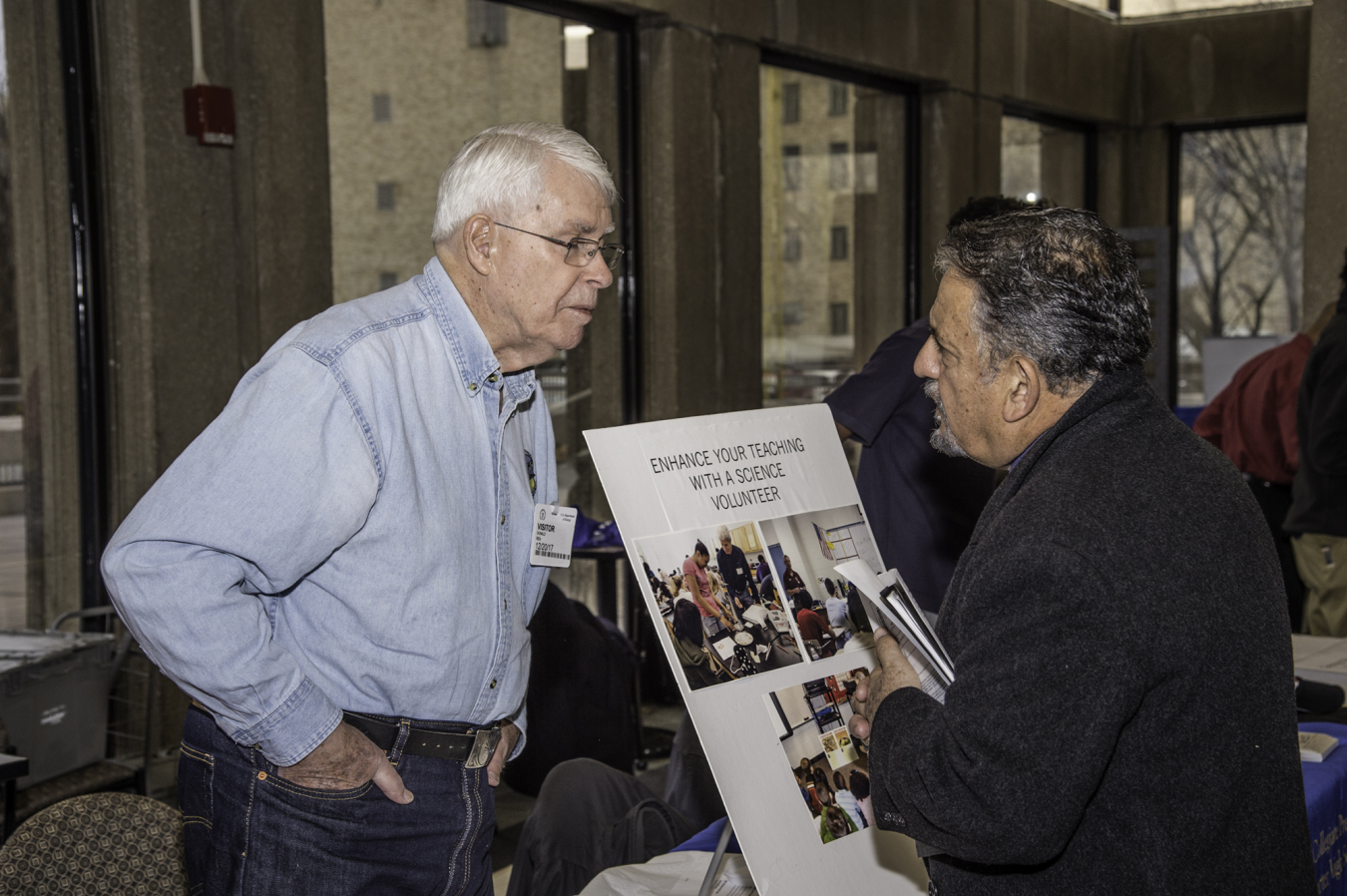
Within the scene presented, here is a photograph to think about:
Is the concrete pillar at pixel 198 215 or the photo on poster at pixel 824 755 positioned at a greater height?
the concrete pillar at pixel 198 215

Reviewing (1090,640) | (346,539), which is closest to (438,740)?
(346,539)

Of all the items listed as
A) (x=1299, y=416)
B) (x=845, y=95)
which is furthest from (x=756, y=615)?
(x=845, y=95)

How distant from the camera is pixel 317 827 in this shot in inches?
62.6

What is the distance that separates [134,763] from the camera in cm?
383

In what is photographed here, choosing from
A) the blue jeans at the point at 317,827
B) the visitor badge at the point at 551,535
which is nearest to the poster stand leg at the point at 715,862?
the blue jeans at the point at 317,827

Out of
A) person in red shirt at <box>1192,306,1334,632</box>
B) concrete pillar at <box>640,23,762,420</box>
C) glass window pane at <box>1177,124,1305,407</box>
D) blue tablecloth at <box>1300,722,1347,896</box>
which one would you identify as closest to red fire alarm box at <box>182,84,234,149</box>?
concrete pillar at <box>640,23,762,420</box>

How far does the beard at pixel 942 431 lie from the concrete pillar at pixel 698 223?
4.16 m

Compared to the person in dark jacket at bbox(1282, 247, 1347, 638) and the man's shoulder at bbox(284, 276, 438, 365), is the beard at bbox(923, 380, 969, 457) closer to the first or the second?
the man's shoulder at bbox(284, 276, 438, 365)

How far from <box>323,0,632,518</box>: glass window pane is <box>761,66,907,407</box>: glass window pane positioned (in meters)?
1.25

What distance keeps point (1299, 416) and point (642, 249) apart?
3012 millimetres

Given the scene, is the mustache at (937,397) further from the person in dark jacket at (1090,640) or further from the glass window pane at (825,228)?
the glass window pane at (825,228)

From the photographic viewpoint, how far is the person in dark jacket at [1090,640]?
1242 mm

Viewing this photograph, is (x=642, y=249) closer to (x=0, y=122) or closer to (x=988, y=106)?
(x=0, y=122)

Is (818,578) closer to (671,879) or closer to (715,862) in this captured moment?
(715,862)
